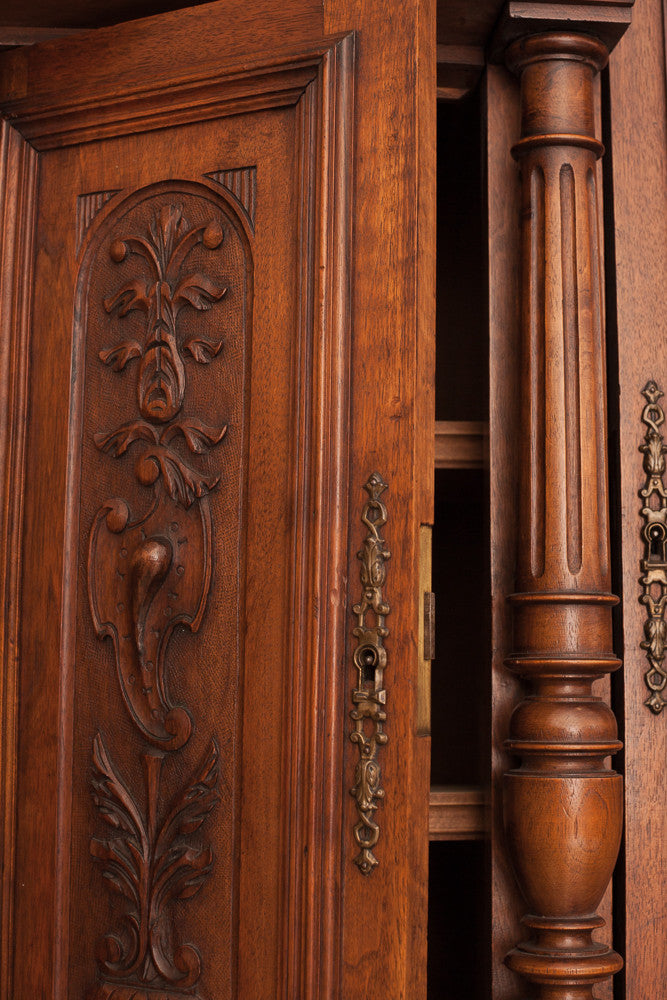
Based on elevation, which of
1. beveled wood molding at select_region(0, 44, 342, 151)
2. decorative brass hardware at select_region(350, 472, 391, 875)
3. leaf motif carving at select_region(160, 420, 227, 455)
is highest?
beveled wood molding at select_region(0, 44, 342, 151)

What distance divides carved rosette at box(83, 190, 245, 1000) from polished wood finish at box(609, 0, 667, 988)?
0.43 meters

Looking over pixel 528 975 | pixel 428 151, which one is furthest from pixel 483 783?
pixel 428 151

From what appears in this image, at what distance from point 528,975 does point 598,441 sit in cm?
52

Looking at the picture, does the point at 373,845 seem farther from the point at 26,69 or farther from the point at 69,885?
the point at 26,69

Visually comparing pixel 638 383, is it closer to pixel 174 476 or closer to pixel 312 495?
pixel 312 495

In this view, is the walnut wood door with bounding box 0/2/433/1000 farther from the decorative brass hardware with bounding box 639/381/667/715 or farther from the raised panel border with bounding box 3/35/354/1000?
the decorative brass hardware with bounding box 639/381/667/715

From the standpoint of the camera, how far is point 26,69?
49.3 inches

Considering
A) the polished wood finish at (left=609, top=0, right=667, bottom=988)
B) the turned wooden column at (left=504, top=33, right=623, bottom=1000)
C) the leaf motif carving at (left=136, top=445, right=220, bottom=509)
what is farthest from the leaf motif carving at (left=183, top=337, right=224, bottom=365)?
the polished wood finish at (left=609, top=0, right=667, bottom=988)

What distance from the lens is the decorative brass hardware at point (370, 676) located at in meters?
0.99

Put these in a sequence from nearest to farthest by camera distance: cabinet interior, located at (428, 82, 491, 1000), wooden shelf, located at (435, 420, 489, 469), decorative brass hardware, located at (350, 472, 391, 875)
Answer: decorative brass hardware, located at (350, 472, 391, 875)
wooden shelf, located at (435, 420, 489, 469)
cabinet interior, located at (428, 82, 491, 1000)

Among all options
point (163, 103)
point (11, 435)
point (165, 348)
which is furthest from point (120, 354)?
point (163, 103)

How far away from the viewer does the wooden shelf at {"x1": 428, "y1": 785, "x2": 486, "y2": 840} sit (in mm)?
1162

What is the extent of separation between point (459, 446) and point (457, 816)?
403 millimetres

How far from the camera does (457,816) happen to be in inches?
45.8
